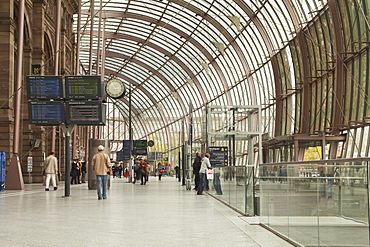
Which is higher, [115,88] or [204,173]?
[115,88]

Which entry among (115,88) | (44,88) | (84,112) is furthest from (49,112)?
(115,88)

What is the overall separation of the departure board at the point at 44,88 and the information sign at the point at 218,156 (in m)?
10.1

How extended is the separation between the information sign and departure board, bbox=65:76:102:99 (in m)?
9.35

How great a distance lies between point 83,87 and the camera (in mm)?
19266

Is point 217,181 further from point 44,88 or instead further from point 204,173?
point 44,88

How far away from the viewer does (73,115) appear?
63.8 feet

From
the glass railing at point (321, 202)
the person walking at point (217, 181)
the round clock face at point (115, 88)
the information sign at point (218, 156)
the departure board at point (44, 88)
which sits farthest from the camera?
the round clock face at point (115, 88)

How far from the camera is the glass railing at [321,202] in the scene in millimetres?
5000

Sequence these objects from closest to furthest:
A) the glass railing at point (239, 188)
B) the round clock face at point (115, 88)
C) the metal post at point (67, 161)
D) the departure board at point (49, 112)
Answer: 1. the glass railing at point (239, 188)
2. the metal post at point (67, 161)
3. the departure board at point (49, 112)
4. the round clock face at point (115, 88)

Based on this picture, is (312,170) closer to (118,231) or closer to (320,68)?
(118,231)

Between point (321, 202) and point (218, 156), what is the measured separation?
21.6 m

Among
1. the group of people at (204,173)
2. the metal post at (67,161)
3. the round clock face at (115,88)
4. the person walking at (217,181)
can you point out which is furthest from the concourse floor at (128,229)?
the round clock face at (115,88)

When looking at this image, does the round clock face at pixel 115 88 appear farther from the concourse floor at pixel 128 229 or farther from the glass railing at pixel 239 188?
the concourse floor at pixel 128 229

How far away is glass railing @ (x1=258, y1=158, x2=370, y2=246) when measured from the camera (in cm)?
500
